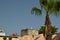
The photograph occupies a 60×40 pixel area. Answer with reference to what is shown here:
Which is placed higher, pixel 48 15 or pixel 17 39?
pixel 48 15

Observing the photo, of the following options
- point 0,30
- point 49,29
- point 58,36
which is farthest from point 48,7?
point 0,30

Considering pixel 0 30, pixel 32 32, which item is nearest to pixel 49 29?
pixel 32 32

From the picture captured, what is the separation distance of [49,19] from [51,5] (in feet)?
4.67

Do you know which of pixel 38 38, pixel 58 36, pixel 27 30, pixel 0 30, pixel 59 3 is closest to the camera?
pixel 59 3

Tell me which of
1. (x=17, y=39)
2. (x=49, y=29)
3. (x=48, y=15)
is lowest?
(x=17, y=39)

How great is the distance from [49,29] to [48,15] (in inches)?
58.6

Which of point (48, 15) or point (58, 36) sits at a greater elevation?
point (48, 15)

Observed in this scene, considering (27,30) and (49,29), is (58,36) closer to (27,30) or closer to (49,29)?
(49,29)

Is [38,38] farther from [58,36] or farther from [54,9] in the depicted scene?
[54,9]

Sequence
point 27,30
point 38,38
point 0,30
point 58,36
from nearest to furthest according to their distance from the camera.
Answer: point 58,36 → point 38,38 → point 27,30 → point 0,30

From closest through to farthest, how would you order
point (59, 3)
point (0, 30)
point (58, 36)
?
point (59, 3) < point (58, 36) < point (0, 30)

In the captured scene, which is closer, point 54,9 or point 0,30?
point 54,9

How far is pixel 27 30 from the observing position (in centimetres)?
3153

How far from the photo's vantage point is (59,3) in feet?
66.5
